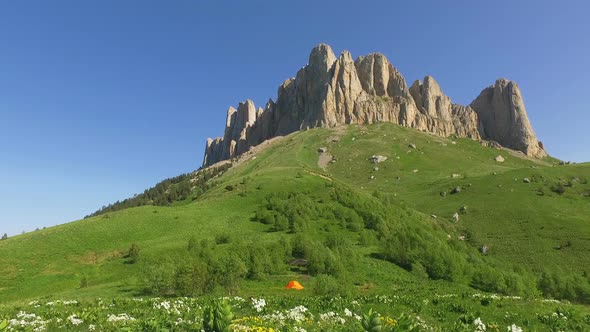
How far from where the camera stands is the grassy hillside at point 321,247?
4800 centimetres

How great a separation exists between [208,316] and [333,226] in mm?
84014

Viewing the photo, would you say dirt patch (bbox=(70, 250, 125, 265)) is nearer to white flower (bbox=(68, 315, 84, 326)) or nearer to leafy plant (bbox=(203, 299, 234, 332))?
white flower (bbox=(68, 315, 84, 326))

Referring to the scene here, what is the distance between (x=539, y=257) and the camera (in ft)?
302

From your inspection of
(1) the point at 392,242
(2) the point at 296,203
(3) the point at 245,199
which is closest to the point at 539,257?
(1) the point at 392,242

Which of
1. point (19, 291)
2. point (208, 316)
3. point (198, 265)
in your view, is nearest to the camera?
point (208, 316)

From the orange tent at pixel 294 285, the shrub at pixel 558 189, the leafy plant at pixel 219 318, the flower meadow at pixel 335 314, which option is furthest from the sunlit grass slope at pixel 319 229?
the leafy plant at pixel 219 318

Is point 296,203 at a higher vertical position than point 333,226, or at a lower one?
higher

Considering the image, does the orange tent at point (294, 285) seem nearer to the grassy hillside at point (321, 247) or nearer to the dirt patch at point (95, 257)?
the grassy hillside at point (321, 247)

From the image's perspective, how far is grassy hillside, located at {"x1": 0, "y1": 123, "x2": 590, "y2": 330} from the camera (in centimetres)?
4800

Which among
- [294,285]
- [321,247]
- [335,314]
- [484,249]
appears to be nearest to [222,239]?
[321,247]

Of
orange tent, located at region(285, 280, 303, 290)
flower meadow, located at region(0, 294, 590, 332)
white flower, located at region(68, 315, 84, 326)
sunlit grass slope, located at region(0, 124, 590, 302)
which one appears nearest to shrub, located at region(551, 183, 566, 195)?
sunlit grass slope, located at region(0, 124, 590, 302)

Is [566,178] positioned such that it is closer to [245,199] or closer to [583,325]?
[245,199]

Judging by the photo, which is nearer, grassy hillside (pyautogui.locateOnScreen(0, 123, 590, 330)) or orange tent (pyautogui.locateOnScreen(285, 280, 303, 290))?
grassy hillside (pyautogui.locateOnScreen(0, 123, 590, 330))

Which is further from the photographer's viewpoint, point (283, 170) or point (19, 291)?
point (283, 170)
